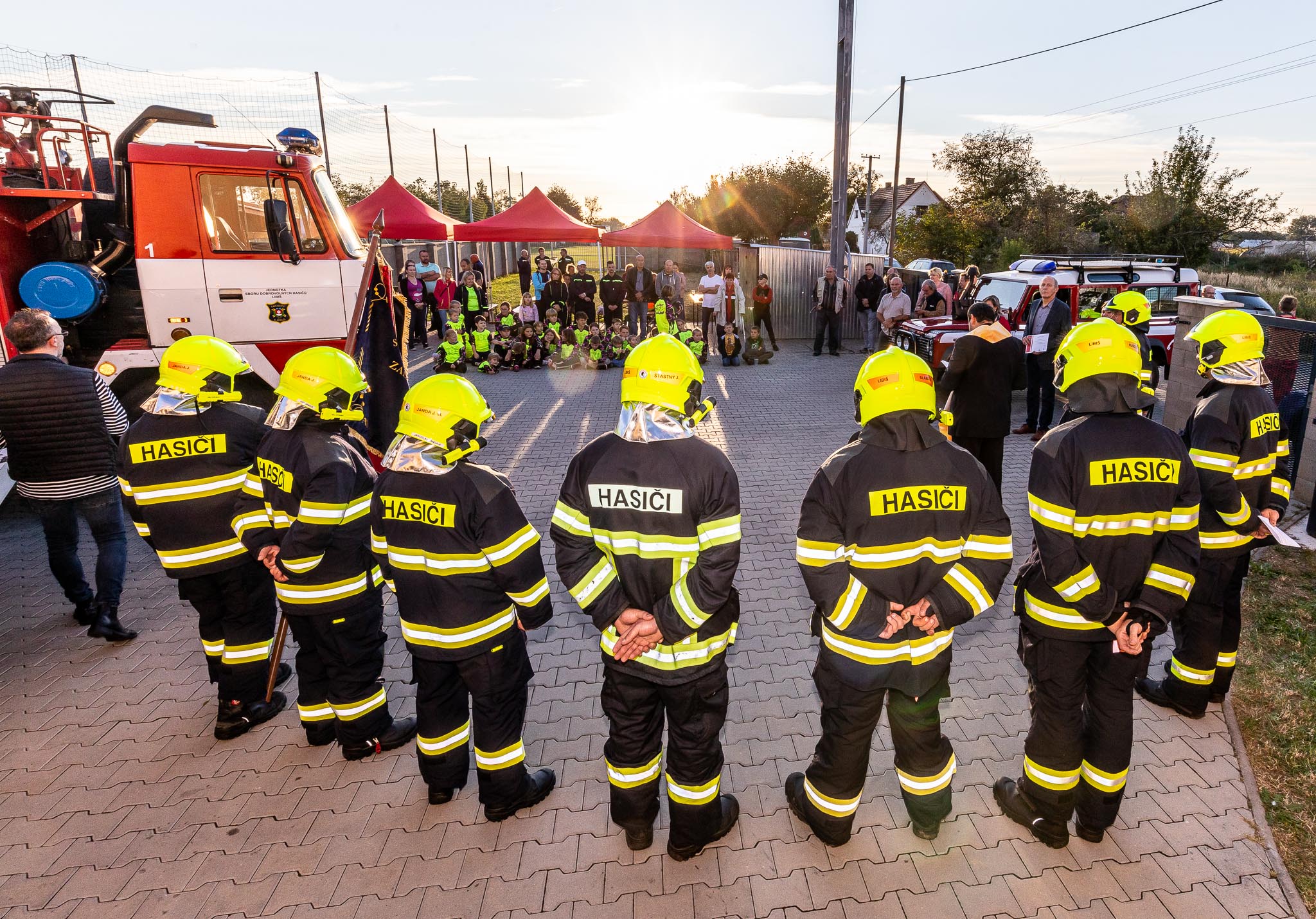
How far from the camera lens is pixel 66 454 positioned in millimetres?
4887

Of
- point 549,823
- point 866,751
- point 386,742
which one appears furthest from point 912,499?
point 386,742

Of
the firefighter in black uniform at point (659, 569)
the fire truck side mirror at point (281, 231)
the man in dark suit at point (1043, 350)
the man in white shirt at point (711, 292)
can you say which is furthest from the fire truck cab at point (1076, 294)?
the firefighter in black uniform at point (659, 569)

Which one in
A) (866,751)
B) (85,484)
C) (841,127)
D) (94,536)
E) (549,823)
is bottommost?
(549,823)

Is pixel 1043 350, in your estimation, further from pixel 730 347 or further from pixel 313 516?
pixel 313 516

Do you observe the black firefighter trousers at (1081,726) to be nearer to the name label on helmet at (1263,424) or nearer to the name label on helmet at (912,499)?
the name label on helmet at (912,499)

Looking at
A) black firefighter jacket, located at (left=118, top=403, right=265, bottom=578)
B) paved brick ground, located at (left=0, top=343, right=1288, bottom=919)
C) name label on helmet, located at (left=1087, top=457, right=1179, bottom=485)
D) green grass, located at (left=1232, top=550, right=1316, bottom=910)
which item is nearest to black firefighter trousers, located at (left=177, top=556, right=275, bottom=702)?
black firefighter jacket, located at (left=118, top=403, right=265, bottom=578)

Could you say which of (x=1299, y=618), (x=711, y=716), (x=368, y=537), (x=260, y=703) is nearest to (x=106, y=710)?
(x=260, y=703)

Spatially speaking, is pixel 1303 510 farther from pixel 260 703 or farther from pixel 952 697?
pixel 260 703

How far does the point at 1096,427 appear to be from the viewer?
2.98 meters

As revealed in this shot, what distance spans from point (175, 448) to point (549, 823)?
265cm

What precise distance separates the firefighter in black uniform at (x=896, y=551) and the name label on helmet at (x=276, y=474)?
2412 millimetres

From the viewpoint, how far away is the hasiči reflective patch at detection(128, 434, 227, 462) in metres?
3.78

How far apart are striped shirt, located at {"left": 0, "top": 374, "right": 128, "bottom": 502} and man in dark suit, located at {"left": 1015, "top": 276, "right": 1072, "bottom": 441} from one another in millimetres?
9452

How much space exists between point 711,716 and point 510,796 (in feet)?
3.54
